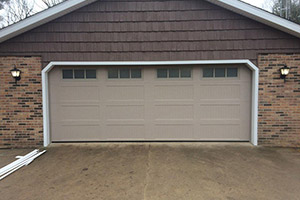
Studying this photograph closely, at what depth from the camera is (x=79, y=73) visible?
5.00 meters

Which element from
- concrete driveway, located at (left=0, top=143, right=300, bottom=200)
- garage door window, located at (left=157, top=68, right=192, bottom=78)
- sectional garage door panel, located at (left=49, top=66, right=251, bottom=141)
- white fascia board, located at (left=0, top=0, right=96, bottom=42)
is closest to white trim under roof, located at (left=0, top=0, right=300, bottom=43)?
white fascia board, located at (left=0, top=0, right=96, bottom=42)

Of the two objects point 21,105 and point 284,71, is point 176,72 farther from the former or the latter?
point 21,105

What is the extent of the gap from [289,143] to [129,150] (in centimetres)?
403

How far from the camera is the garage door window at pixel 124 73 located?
5000mm

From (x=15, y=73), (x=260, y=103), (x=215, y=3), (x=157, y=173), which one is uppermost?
(x=215, y=3)

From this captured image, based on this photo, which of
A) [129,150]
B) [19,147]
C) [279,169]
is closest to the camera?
[279,169]

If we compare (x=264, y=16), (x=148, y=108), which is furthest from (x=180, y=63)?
(x=264, y=16)

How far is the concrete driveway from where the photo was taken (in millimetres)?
2779

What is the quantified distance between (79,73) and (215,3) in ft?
12.9

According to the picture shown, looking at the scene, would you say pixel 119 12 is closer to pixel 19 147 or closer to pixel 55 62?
pixel 55 62

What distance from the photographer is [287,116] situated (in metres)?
4.67

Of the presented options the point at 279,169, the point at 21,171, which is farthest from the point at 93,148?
the point at 279,169

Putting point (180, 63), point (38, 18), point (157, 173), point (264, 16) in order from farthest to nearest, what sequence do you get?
point (180, 63) < point (38, 18) < point (264, 16) < point (157, 173)

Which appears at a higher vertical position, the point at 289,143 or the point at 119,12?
the point at 119,12
